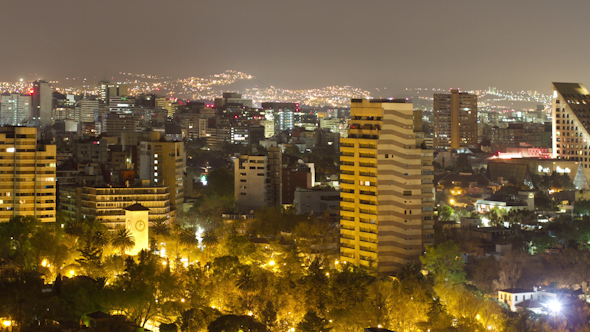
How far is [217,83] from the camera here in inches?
5969

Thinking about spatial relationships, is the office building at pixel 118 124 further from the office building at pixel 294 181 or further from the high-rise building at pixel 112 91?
the office building at pixel 294 181

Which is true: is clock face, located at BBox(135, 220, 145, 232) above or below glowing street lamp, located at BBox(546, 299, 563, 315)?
above

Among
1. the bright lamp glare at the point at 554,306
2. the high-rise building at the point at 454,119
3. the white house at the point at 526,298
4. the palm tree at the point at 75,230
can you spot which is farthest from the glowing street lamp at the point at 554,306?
the high-rise building at the point at 454,119

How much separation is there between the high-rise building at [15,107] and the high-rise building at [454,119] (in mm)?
46809

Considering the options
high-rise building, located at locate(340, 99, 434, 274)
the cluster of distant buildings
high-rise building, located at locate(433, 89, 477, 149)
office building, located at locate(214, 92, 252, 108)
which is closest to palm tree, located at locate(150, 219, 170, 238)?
the cluster of distant buildings

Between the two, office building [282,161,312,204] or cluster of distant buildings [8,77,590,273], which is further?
office building [282,161,312,204]

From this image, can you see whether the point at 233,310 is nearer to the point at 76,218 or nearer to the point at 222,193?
the point at 76,218

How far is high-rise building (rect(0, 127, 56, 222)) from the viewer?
39875 millimetres

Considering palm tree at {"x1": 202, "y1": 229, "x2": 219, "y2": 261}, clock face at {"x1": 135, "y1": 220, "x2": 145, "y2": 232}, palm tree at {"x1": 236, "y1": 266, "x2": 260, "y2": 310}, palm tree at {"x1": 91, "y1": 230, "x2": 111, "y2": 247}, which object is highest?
clock face at {"x1": 135, "y1": 220, "x2": 145, "y2": 232}

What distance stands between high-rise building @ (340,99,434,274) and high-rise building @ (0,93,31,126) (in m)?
75.8

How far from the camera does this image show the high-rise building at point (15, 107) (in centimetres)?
10619

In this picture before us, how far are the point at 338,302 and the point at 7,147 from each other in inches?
701

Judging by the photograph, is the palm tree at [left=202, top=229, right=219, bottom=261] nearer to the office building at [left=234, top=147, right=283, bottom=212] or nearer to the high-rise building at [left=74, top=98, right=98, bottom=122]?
the office building at [left=234, top=147, right=283, bottom=212]

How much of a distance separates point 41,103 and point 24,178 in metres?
76.6
